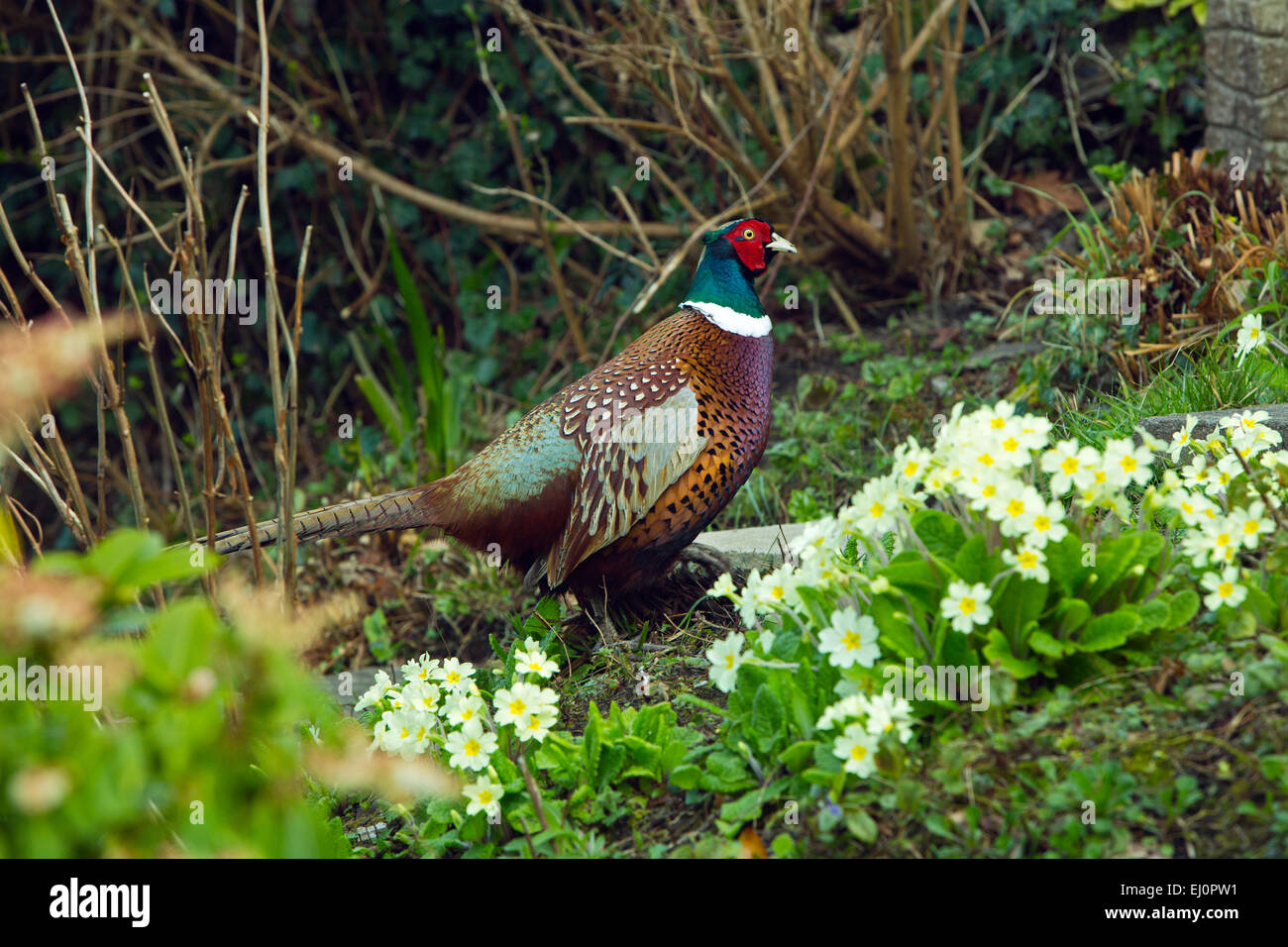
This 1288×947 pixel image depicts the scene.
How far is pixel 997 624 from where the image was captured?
6.85 feet

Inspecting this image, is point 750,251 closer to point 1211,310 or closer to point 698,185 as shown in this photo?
point 1211,310

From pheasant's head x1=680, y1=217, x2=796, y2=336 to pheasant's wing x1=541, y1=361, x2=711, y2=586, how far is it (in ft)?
0.88

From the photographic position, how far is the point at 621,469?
307cm

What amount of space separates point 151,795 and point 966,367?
3.78 meters

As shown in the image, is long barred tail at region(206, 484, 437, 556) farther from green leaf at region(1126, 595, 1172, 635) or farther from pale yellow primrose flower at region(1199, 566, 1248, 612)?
pale yellow primrose flower at region(1199, 566, 1248, 612)

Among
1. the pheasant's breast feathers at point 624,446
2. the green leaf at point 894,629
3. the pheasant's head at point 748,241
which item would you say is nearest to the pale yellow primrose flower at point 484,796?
the green leaf at point 894,629

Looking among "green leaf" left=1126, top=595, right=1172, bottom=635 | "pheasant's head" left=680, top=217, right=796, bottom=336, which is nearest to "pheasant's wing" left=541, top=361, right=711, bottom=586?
"pheasant's head" left=680, top=217, right=796, bottom=336

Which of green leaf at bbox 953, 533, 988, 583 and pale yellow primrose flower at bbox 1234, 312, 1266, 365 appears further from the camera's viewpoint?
pale yellow primrose flower at bbox 1234, 312, 1266, 365

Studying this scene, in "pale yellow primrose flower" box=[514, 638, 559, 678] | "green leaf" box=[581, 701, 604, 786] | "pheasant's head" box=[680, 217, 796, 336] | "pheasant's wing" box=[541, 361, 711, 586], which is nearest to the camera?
"green leaf" box=[581, 701, 604, 786]

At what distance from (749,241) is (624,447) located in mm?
786

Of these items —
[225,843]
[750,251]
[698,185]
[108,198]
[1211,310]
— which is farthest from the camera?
[108,198]

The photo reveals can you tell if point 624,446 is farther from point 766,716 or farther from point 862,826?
point 862,826

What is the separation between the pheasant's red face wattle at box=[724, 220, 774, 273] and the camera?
3.41 metres
